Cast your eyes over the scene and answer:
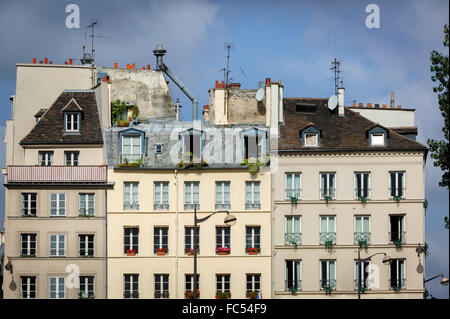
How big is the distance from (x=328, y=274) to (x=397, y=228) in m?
5.06

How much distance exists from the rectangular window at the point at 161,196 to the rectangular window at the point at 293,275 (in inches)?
321

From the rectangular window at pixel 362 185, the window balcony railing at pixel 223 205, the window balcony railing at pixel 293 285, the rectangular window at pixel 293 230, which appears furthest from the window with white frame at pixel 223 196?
the rectangular window at pixel 362 185

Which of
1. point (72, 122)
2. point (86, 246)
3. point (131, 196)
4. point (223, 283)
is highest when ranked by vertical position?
point (72, 122)

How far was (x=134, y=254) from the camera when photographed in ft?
225

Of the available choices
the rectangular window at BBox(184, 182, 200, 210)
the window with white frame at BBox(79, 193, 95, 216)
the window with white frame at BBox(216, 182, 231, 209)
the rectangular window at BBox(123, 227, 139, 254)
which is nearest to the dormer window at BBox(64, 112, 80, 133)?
the window with white frame at BBox(79, 193, 95, 216)

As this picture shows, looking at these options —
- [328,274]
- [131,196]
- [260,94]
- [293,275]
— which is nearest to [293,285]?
[293,275]

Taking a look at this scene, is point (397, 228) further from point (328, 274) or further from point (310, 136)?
point (310, 136)

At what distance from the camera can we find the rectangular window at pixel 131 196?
6900 centimetres

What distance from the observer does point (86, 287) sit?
68.1 metres

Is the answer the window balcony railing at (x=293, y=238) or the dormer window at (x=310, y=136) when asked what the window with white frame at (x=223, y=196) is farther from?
the dormer window at (x=310, y=136)

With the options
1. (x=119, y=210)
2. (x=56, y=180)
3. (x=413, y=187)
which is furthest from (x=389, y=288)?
(x=56, y=180)

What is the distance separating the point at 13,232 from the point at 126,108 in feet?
39.3

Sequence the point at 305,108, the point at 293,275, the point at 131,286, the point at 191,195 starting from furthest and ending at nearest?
the point at 305,108, the point at 191,195, the point at 293,275, the point at 131,286

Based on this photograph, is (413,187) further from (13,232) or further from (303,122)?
(13,232)
